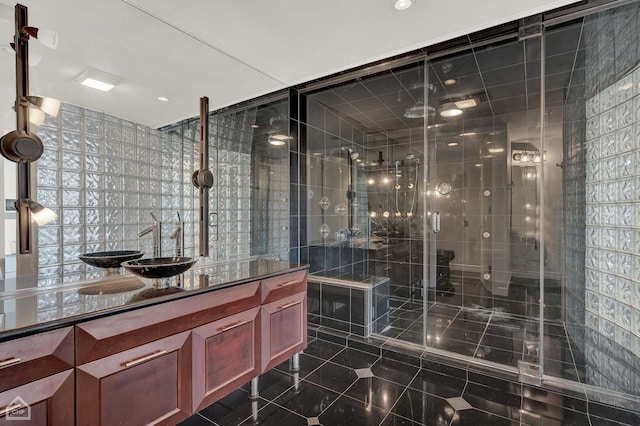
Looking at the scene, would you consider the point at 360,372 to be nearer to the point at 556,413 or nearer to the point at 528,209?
the point at 556,413

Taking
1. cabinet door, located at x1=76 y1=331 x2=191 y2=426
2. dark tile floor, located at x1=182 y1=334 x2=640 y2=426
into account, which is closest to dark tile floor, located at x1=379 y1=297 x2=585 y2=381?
dark tile floor, located at x1=182 y1=334 x2=640 y2=426

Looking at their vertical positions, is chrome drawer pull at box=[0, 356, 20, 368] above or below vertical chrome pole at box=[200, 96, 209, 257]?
below

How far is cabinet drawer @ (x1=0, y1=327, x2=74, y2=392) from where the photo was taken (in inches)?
38.9

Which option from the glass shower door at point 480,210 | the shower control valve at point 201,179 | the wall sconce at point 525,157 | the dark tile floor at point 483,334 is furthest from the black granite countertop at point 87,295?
the wall sconce at point 525,157

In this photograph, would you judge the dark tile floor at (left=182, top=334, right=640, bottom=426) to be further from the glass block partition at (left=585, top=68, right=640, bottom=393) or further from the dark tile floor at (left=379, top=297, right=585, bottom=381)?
the glass block partition at (left=585, top=68, right=640, bottom=393)

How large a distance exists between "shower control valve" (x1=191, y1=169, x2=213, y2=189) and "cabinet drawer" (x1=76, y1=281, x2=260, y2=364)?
88 cm

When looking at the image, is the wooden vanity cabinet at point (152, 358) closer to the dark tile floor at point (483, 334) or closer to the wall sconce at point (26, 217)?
the wall sconce at point (26, 217)

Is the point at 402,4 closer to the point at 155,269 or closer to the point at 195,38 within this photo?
the point at 195,38

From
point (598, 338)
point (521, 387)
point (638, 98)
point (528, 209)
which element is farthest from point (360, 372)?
point (528, 209)

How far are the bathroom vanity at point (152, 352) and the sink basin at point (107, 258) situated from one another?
0.75 feet

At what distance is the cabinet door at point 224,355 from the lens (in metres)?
1.56

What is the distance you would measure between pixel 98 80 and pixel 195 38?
2.31ft

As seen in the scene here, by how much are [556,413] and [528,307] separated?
2000mm

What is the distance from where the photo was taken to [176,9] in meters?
1.84
